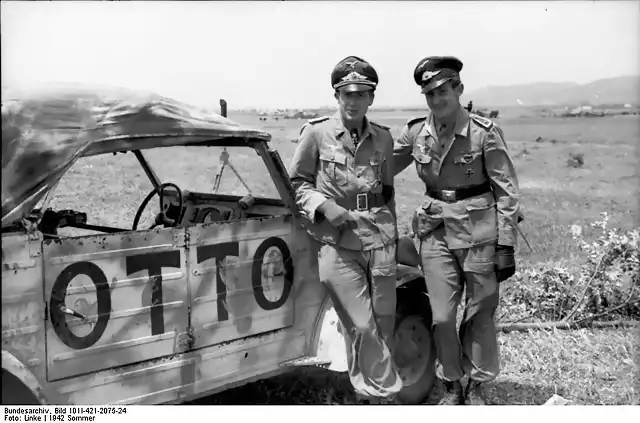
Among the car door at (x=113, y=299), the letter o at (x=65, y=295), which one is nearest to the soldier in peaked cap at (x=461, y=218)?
the car door at (x=113, y=299)

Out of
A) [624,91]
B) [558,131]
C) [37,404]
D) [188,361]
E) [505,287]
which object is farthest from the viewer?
[558,131]

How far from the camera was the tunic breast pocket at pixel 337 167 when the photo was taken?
375 cm

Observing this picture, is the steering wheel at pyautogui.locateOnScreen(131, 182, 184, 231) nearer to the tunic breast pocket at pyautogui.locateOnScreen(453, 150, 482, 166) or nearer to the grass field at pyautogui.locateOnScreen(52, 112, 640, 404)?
the grass field at pyautogui.locateOnScreen(52, 112, 640, 404)

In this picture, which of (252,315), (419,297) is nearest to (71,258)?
(252,315)

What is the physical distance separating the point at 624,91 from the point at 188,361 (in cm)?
851

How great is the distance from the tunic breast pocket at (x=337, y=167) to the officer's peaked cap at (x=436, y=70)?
0.64 meters

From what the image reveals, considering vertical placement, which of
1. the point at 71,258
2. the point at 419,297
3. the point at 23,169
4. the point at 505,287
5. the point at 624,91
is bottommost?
the point at 505,287

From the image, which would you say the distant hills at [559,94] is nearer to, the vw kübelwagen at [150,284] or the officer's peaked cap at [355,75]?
the officer's peaked cap at [355,75]

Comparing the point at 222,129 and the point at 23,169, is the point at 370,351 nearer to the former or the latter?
the point at 222,129

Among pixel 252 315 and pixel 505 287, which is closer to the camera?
pixel 252 315

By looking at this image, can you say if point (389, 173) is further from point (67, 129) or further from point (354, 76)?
point (67, 129)

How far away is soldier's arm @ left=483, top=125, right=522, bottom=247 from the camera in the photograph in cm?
380

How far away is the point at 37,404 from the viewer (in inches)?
114

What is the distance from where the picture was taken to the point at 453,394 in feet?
13.3
